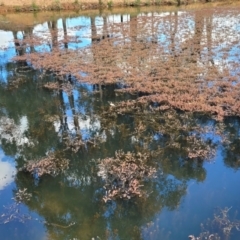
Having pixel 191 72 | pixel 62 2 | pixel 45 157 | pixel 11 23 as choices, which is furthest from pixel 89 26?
pixel 45 157

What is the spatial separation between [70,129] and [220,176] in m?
4.23

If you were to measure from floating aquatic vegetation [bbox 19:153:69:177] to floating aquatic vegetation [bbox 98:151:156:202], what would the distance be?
0.88 metres

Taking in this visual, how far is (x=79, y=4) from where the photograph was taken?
28.7 m

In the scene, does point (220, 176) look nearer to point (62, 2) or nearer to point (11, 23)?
point (11, 23)

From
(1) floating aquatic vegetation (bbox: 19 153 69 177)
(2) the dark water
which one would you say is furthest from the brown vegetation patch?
(1) floating aquatic vegetation (bbox: 19 153 69 177)

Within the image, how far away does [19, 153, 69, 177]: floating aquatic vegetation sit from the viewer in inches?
277

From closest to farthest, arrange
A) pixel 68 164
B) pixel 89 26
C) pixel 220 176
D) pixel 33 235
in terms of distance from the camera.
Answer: pixel 33 235, pixel 220 176, pixel 68 164, pixel 89 26

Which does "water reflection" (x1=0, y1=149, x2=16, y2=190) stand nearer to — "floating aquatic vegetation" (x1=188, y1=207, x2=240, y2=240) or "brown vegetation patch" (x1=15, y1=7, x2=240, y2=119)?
"floating aquatic vegetation" (x1=188, y1=207, x2=240, y2=240)

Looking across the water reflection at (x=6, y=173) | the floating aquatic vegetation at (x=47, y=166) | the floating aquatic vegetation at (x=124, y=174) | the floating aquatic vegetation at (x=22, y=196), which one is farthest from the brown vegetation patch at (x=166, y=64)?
the floating aquatic vegetation at (x=22, y=196)

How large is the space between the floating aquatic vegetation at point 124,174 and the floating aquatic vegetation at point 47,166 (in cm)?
88

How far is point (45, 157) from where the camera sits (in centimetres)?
760

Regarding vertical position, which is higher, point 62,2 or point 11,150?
point 62,2

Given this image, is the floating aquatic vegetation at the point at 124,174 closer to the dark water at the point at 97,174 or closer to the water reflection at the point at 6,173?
the dark water at the point at 97,174

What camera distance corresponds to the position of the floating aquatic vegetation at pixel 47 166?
702 cm
